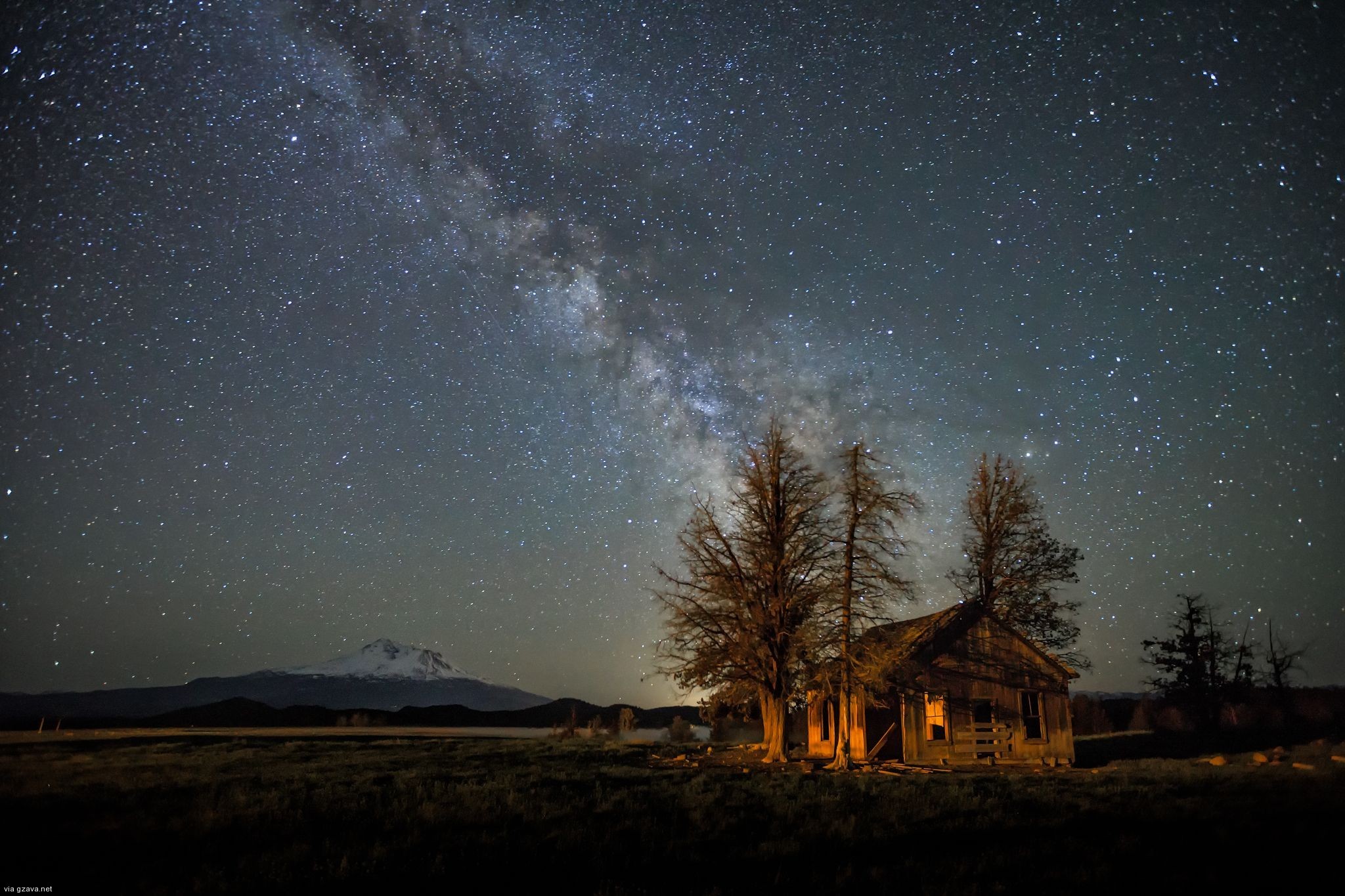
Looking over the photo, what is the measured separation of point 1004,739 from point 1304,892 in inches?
771

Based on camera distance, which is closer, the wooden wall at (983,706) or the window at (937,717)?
the wooden wall at (983,706)

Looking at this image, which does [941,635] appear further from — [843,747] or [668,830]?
[668,830]

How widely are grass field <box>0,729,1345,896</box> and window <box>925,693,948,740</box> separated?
5.64m

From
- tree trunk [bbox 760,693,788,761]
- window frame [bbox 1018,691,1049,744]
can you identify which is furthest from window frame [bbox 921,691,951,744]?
tree trunk [bbox 760,693,788,761]

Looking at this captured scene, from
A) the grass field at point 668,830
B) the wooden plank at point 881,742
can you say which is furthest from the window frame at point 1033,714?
the grass field at point 668,830

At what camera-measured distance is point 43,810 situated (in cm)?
1213

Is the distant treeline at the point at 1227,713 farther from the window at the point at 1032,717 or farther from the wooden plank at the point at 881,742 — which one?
the wooden plank at the point at 881,742

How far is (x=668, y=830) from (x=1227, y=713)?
165 feet

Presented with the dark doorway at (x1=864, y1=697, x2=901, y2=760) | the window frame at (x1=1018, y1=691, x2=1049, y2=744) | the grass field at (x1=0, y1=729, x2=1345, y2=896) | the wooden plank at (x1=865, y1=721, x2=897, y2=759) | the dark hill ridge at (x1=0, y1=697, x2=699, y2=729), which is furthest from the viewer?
the dark hill ridge at (x1=0, y1=697, x2=699, y2=729)

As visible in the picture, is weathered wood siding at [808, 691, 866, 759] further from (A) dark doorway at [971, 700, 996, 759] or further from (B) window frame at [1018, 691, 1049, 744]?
(B) window frame at [1018, 691, 1049, 744]

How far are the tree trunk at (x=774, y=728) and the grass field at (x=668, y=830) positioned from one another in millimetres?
6018

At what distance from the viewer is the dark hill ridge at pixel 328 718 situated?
72312 mm

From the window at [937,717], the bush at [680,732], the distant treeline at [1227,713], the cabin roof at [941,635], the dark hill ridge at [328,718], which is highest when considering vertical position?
the cabin roof at [941,635]

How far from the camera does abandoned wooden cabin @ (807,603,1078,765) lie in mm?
24688
